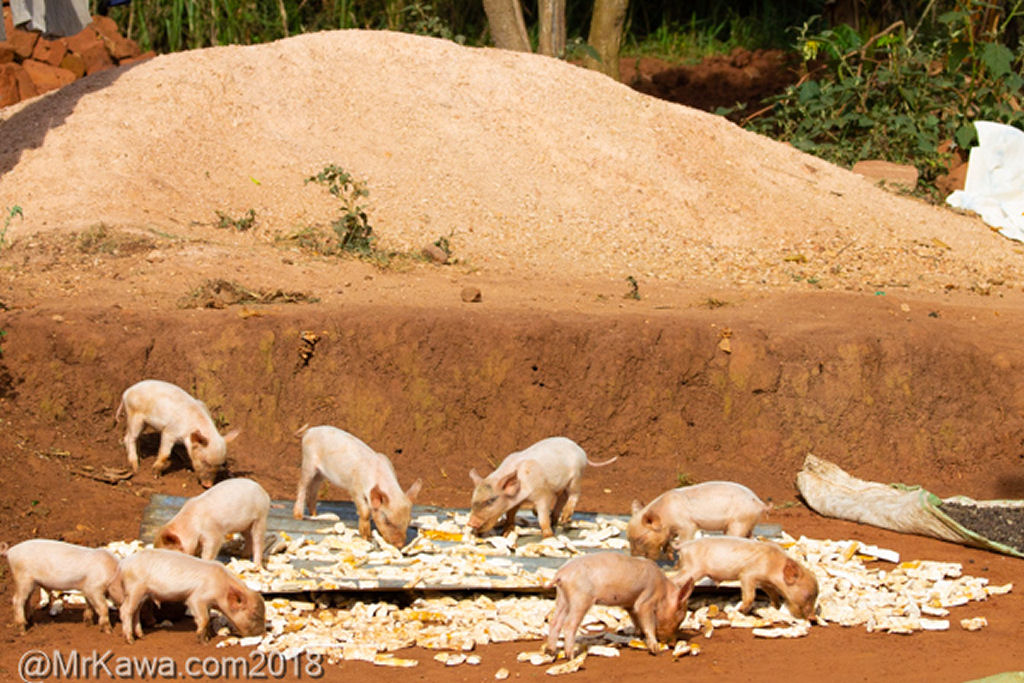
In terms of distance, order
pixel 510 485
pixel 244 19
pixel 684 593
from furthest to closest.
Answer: pixel 244 19, pixel 510 485, pixel 684 593

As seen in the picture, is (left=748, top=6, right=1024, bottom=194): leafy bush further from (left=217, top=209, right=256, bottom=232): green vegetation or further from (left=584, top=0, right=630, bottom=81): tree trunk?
(left=217, top=209, right=256, bottom=232): green vegetation

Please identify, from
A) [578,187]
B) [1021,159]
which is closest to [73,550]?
[578,187]

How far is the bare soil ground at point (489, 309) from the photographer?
27.8 feet

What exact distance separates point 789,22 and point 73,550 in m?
18.6

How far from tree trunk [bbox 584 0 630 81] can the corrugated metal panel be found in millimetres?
10210

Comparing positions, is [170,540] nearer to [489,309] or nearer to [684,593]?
[684,593]

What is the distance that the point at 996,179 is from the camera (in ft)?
50.1

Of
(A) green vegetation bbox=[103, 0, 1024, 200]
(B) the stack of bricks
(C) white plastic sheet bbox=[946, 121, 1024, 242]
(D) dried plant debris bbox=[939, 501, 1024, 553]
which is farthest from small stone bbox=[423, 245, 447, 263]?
(C) white plastic sheet bbox=[946, 121, 1024, 242]

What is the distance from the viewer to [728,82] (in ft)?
69.3

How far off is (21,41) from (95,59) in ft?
2.86

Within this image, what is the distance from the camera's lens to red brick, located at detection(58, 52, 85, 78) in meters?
15.5

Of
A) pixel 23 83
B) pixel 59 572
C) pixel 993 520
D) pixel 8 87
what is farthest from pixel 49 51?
pixel 993 520

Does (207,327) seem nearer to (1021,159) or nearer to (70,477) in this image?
(70,477)

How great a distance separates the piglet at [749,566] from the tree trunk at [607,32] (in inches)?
453
